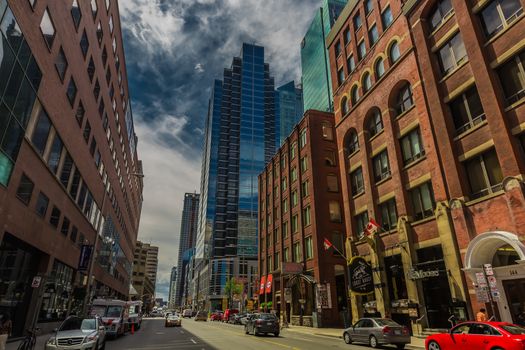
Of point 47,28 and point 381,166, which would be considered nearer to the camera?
point 47,28

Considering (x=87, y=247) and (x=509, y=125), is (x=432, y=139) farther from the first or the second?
(x=87, y=247)

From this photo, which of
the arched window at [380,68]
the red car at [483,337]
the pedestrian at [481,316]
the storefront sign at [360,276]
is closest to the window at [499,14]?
the arched window at [380,68]

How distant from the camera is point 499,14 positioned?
19578 mm

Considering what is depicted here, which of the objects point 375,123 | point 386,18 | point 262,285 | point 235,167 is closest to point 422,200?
point 375,123

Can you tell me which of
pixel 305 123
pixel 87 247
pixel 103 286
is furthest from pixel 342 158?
pixel 103 286

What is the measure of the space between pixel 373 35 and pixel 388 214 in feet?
56.7

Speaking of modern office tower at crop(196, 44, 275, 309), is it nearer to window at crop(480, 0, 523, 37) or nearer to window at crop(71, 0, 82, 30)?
window at crop(71, 0, 82, 30)

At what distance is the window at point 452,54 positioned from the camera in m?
21.8

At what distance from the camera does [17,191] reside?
1877 centimetres

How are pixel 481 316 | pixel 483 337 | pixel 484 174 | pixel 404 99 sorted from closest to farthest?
pixel 483 337, pixel 481 316, pixel 484 174, pixel 404 99

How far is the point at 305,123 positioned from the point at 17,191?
3461 cm

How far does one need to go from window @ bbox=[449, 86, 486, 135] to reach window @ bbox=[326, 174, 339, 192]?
2205cm

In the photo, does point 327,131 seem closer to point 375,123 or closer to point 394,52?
point 375,123

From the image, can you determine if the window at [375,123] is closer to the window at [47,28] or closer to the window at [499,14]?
the window at [499,14]
